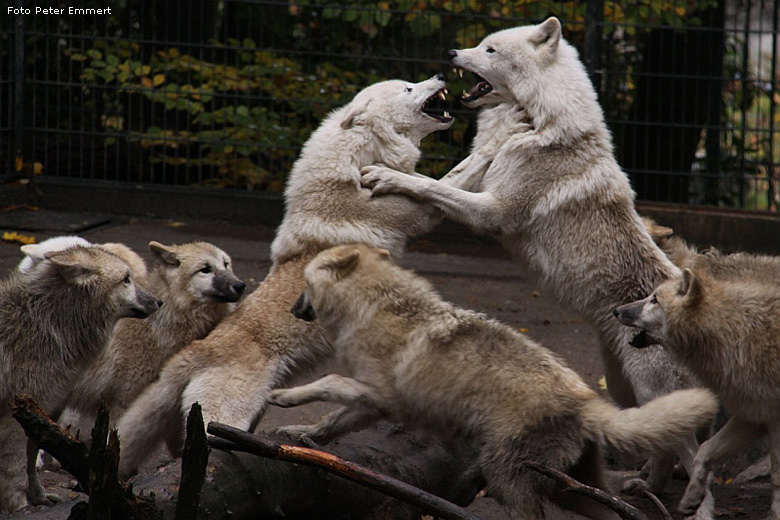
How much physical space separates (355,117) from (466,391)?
2023 millimetres

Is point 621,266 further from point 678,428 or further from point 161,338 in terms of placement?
point 161,338

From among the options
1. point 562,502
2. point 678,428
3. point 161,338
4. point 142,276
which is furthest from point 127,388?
point 678,428

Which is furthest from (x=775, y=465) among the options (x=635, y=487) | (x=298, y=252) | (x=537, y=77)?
(x=298, y=252)

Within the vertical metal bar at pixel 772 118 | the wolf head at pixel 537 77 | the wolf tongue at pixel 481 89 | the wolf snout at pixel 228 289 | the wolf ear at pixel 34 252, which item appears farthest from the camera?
the vertical metal bar at pixel 772 118

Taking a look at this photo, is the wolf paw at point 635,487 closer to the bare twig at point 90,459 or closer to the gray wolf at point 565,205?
the gray wolf at point 565,205

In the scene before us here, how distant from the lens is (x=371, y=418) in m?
4.93

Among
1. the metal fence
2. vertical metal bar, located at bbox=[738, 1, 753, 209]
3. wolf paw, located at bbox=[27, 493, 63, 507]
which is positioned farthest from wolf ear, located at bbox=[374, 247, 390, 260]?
vertical metal bar, located at bbox=[738, 1, 753, 209]

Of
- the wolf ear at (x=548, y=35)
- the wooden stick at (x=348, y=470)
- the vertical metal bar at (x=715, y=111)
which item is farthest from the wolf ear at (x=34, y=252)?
the vertical metal bar at (x=715, y=111)

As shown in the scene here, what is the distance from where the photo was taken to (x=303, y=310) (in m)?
4.96

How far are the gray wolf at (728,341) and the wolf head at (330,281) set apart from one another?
130 cm

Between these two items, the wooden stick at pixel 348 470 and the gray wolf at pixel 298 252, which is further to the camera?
the gray wolf at pixel 298 252

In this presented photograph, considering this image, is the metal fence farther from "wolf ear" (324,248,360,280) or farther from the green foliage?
"wolf ear" (324,248,360,280)

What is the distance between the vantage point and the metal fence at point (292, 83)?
10328 mm

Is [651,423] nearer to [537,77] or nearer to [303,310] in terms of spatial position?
[303,310]
